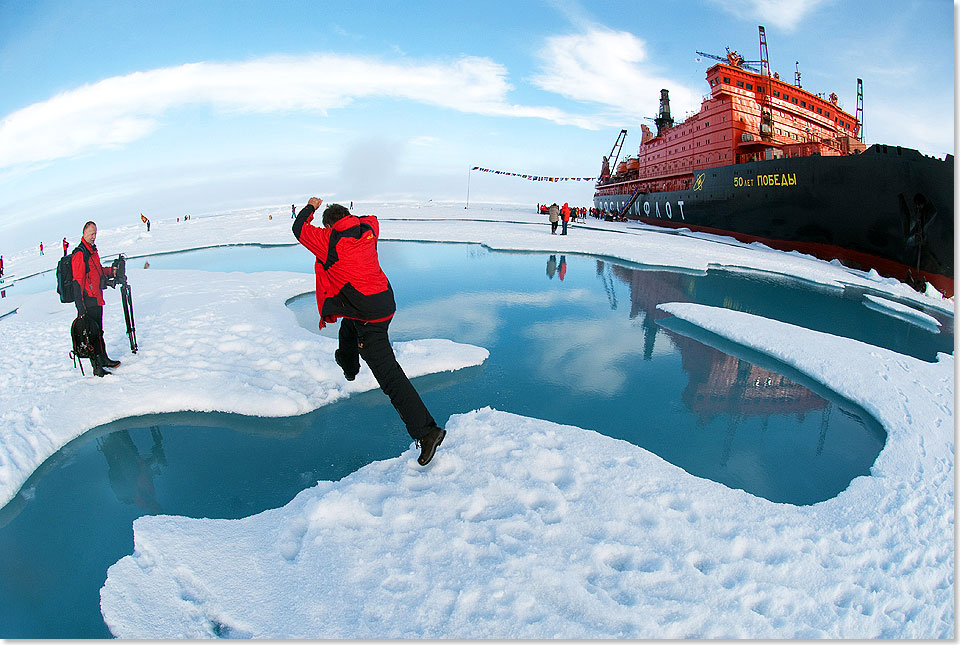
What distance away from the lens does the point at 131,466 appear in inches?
141

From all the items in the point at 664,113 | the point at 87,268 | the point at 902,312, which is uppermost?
the point at 664,113

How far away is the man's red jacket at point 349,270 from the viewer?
112 inches

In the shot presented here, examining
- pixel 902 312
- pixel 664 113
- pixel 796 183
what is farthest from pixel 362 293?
pixel 664 113

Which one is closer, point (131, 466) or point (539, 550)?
point (539, 550)

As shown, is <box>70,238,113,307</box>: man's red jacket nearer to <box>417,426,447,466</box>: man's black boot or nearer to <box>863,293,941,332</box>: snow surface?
<box>417,426,447,466</box>: man's black boot

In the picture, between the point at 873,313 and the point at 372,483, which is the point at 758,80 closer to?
the point at 873,313

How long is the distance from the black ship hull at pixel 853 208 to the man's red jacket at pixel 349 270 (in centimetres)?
1550

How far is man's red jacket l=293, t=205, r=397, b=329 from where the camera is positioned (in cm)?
285

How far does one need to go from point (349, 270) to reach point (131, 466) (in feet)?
8.37

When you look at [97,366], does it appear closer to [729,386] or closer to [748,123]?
[729,386]

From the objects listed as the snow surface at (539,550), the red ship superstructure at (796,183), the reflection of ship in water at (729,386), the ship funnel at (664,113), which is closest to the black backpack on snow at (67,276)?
the snow surface at (539,550)

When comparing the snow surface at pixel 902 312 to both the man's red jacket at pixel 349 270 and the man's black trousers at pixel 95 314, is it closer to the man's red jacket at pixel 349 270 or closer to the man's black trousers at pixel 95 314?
the man's red jacket at pixel 349 270

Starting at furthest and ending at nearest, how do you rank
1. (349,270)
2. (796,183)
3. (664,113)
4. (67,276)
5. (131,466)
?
(664,113), (796,183), (67,276), (131,466), (349,270)

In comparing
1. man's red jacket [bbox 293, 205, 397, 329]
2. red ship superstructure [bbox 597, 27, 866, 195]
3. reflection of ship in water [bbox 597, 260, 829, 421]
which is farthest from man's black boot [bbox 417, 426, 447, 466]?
red ship superstructure [bbox 597, 27, 866, 195]
